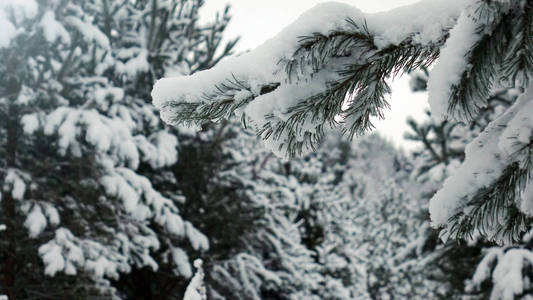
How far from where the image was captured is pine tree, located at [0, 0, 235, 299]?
4727mm

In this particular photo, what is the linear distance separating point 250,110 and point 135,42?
6.56m

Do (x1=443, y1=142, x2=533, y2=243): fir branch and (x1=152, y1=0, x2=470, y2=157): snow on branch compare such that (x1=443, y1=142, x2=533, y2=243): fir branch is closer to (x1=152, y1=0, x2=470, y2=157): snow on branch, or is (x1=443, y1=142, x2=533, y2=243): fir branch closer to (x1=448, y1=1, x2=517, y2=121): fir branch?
(x1=448, y1=1, x2=517, y2=121): fir branch

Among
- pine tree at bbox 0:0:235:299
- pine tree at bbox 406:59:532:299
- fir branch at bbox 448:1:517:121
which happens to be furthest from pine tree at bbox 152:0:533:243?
pine tree at bbox 406:59:532:299

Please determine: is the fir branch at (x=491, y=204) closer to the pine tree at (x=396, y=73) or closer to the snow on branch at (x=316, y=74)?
the pine tree at (x=396, y=73)

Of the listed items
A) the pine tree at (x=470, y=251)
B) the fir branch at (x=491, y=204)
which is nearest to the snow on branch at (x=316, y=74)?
the fir branch at (x=491, y=204)

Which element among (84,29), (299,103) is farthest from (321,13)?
(84,29)

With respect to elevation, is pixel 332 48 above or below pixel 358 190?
below

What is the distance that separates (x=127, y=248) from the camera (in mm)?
5480

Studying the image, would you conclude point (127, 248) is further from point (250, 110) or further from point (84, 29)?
point (250, 110)

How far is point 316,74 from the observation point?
3.63ft

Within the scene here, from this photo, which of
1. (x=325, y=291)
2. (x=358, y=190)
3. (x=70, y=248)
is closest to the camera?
(x=70, y=248)

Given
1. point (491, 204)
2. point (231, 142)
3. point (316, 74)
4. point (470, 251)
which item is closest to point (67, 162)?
point (231, 142)

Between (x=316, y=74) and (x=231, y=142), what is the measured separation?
28.1 ft

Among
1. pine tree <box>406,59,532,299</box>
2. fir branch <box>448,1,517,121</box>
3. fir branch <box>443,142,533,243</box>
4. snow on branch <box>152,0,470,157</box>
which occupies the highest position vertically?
pine tree <box>406,59,532,299</box>
